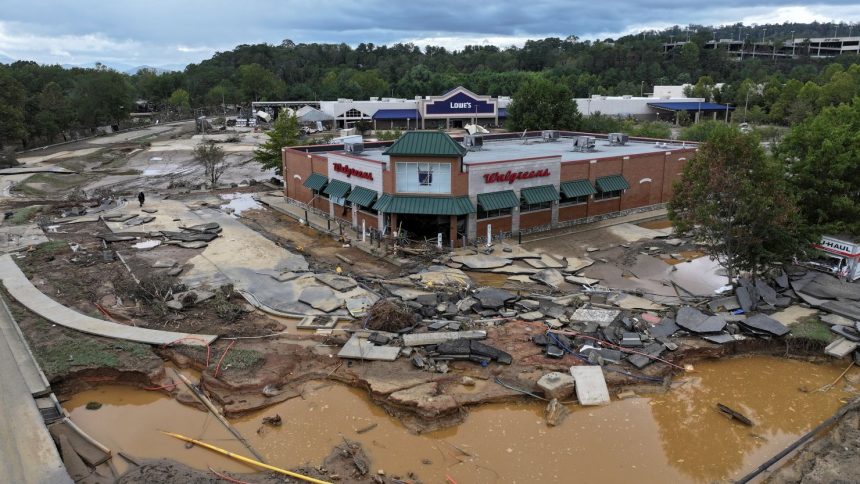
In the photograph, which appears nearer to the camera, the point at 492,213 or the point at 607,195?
the point at 492,213

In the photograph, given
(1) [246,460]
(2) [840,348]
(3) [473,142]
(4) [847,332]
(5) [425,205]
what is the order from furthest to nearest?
1. (3) [473,142]
2. (5) [425,205]
3. (4) [847,332]
4. (2) [840,348]
5. (1) [246,460]

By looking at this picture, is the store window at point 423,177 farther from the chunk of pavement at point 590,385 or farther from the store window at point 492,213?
the chunk of pavement at point 590,385

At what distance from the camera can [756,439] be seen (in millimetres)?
16125

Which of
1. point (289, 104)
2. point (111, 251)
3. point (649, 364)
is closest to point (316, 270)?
point (111, 251)

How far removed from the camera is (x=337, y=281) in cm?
2616

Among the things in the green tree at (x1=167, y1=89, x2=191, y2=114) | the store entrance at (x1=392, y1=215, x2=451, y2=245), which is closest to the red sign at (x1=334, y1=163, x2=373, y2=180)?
the store entrance at (x1=392, y1=215, x2=451, y2=245)

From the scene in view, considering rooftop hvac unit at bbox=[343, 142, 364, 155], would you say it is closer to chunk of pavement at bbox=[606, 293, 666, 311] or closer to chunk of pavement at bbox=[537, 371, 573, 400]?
chunk of pavement at bbox=[606, 293, 666, 311]

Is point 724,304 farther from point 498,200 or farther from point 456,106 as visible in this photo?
point 456,106

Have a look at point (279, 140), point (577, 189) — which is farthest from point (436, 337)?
point (279, 140)

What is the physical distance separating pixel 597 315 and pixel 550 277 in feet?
18.6

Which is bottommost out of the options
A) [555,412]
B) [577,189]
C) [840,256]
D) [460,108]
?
[555,412]

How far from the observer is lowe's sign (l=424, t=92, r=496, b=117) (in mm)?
A: 94438

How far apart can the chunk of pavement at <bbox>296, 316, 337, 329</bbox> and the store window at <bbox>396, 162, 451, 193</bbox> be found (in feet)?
37.9

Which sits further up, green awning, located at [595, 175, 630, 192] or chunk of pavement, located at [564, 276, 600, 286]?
green awning, located at [595, 175, 630, 192]
